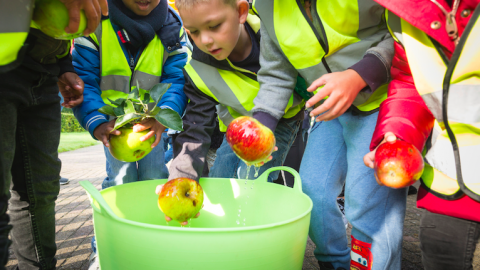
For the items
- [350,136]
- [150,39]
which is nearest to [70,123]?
[150,39]

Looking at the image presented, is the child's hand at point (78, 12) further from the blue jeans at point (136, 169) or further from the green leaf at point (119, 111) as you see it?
the blue jeans at point (136, 169)

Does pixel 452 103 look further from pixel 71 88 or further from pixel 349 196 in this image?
pixel 71 88

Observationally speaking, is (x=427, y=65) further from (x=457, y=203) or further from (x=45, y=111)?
(x=45, y=111)

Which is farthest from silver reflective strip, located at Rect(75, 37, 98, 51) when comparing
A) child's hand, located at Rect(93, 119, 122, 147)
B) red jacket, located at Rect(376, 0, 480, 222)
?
red jacket, located at Rect(376, 0, 480, 222)

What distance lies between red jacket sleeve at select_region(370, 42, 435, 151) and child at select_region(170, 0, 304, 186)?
0.54 meters

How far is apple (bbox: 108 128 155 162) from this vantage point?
1.26 meters

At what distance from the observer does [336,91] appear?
39.5 inches

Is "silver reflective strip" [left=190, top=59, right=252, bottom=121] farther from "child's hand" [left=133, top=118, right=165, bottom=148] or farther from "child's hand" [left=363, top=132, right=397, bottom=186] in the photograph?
"child's hand" [left=363, top=132, right=397, bottom=186]

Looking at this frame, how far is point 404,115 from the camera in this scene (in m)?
0.96

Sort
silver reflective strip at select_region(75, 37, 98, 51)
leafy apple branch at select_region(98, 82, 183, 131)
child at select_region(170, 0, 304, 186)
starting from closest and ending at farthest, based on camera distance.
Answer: leafy apple branch at select_region(98, 82, 183, 131) < child at select_region(170, 0, 304, 186) < silver reflective strip at select_region(75, 37, 98, 51)

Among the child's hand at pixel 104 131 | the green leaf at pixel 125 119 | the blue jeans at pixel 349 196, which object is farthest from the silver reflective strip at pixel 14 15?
the blue jeans at pixel 349 196

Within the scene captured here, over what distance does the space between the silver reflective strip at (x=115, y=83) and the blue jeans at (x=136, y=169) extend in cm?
37

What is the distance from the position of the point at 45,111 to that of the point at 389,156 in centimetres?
127

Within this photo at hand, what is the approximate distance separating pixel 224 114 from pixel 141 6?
753 mm
